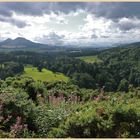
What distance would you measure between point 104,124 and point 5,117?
6.52 ft

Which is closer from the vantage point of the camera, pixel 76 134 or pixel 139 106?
pixel 76 134

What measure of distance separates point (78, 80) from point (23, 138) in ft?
38.2

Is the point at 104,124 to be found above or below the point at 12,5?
below

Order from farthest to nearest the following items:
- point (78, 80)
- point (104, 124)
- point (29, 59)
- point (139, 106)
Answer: point (78, 80) → point (29, 59) → point (139, 106) → point (104, 124)

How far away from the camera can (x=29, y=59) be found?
1266 centimetres

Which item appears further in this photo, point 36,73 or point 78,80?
point 78,80

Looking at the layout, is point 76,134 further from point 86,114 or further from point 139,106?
point 139,106

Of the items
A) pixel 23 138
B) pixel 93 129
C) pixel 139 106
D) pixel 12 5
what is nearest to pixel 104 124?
pixel 93 129

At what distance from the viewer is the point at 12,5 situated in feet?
31.3

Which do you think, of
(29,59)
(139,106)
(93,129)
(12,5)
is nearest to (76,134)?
(93,129)

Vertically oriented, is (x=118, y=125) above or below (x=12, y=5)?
below

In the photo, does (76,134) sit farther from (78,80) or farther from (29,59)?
(78,80)

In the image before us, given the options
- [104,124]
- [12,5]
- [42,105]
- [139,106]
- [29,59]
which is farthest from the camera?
[29,59]

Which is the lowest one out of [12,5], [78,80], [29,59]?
[78,80]
